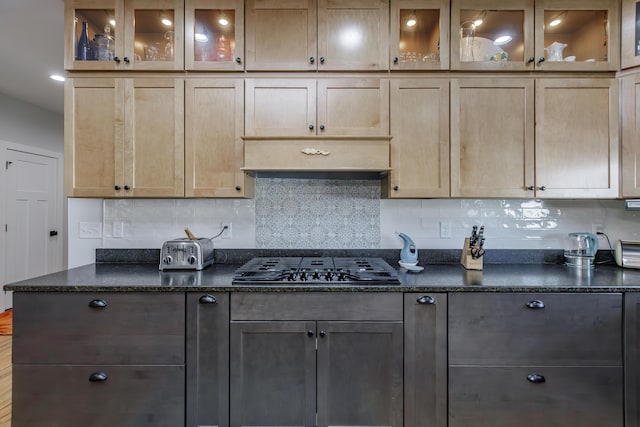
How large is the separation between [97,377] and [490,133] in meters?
2.42

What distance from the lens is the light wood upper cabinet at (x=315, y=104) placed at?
74.9 inches

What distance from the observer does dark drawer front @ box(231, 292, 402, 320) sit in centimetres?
157

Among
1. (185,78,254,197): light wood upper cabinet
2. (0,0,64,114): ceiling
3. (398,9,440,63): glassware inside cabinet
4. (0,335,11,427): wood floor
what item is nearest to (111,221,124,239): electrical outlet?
(185,78,254,197): light wood upper cabinet

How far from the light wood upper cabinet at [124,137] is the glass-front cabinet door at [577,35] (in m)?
2.15

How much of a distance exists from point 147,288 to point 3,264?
376 cm

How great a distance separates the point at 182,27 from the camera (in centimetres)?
192

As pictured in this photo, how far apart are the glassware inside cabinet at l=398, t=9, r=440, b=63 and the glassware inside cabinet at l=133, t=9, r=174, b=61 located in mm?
1371

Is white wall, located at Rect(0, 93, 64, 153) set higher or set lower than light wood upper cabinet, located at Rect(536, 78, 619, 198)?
higher

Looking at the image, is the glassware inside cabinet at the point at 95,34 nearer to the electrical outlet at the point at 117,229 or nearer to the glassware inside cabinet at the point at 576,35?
the electrical outlet at the point at 117,229

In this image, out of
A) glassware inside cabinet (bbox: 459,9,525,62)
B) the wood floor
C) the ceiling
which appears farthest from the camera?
the ceiling

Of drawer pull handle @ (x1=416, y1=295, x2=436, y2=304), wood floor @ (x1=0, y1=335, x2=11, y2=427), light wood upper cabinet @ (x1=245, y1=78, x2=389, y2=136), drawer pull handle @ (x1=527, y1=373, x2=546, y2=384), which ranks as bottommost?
wood floor @ (x1=0, y1=335, x2=11, y2=427)

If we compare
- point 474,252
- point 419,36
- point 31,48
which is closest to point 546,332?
point 474,252

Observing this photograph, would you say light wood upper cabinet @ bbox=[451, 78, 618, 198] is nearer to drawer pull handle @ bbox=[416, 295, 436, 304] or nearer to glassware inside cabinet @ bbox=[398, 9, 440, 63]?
glassware inside cabinet @ bbox=[398, 9, 440, 63]

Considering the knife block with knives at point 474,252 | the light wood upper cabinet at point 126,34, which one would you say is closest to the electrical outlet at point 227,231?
the light wood upper cabinet at point 126,34
